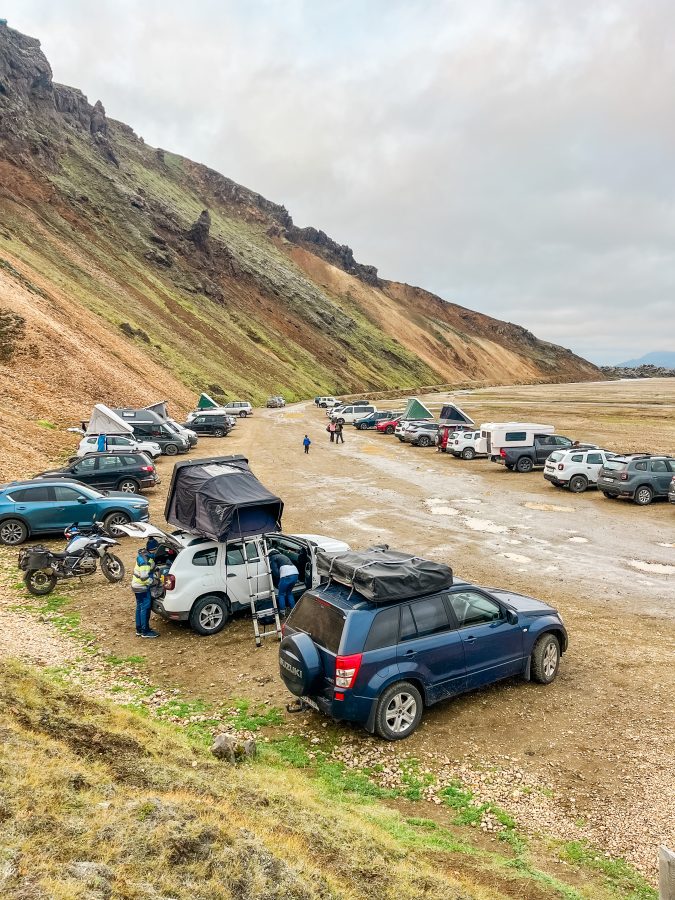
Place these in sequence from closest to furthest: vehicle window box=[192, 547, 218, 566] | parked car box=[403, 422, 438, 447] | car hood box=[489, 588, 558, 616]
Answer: car hood box=[489, 588, 558, 616] → vehicle window box=[192, 547, 218, 566] → parked car box=[403, 422, 438, 447]

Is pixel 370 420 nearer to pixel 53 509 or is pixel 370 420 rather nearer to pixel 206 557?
pixel 53 509

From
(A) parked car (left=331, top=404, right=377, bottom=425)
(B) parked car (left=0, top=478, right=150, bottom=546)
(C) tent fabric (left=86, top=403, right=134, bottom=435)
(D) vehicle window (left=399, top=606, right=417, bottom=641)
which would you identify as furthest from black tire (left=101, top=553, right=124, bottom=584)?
(A) parked car (left=331, top=404, right=377, bottom=425)

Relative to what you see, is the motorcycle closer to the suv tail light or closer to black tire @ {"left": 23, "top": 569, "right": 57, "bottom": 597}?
black tire @ {"left": 23, "top": 569, "right": 57, "bottom": 597}

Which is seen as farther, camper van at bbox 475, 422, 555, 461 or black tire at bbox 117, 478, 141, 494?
camper van at bbox 475, 422, 555, 461

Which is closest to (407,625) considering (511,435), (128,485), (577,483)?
(128,485)

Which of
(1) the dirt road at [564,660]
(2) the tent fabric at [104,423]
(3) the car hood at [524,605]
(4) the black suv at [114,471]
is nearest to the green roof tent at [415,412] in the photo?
(1) the dirt road at [564,660]

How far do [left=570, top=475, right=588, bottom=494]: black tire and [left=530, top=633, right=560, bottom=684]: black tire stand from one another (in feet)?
54.3

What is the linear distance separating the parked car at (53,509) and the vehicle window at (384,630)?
949 centimetres

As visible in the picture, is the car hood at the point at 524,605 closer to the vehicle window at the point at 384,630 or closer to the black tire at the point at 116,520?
the vehicle window at the point at 384,630

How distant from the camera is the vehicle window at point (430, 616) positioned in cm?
751

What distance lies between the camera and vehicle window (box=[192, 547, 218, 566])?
10250mm

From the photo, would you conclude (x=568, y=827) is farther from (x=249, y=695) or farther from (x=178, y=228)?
(x=178, y=228)

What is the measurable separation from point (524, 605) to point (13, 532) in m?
12.5

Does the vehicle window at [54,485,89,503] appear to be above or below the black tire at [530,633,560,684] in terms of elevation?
above
